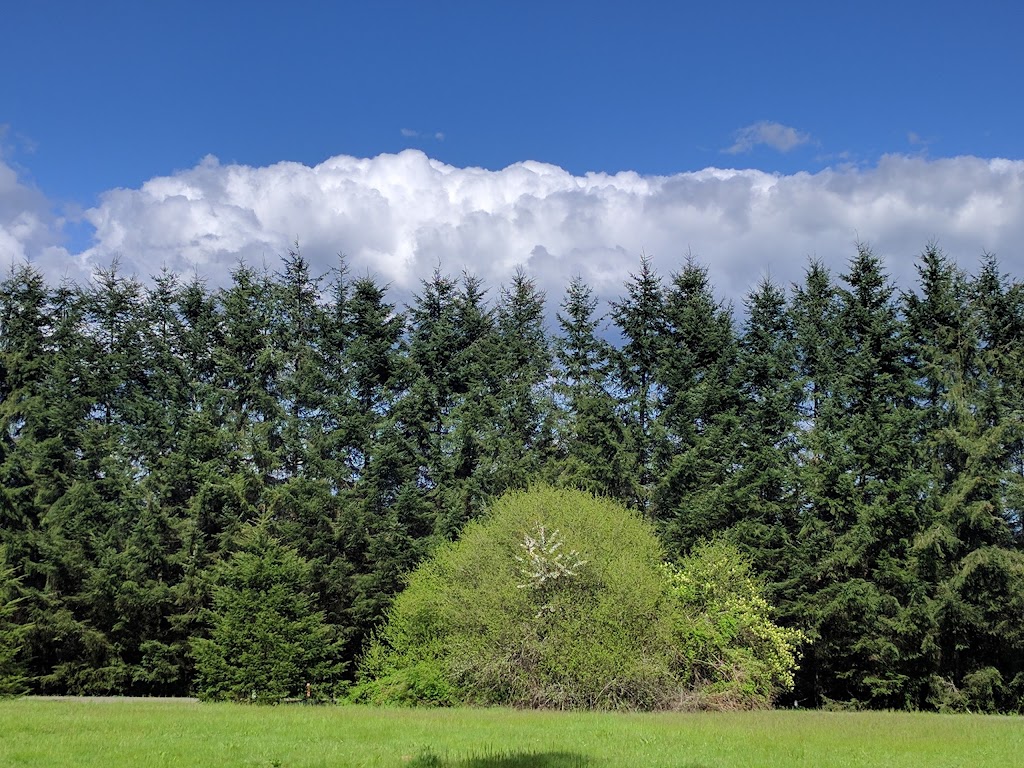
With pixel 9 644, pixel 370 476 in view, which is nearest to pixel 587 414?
pixel 370 476

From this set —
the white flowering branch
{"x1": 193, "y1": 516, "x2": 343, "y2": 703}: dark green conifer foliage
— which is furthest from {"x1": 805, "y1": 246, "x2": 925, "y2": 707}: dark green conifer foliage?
{"x1": 193, "y1": 516, "x2": 343, "y2": 703}: dark green conifer foliage

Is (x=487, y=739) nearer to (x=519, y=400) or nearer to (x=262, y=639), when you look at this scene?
(x=262, y=639)

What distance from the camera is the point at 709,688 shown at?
2658 cm

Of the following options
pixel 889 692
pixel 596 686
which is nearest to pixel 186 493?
pixel 596 686

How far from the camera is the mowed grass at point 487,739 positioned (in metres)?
14.1

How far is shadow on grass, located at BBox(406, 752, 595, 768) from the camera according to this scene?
530 inches

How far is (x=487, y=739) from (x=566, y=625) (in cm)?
867

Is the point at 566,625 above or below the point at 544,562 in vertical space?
below

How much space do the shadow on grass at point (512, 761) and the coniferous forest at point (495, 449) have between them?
52.7ft

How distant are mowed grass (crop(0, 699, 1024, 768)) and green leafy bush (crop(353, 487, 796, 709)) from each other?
10.8 ft

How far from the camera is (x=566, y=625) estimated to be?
2522cm

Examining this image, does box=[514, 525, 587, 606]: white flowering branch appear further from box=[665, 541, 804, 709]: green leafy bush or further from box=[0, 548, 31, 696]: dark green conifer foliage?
box=[0, 548, 31, 696]: dark green conifer foliage

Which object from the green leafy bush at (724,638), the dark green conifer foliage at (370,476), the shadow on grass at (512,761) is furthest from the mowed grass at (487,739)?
the dark green conifer foliage at (370,476)

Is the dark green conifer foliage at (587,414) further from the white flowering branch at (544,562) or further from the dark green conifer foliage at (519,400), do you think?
the white flowering branch at (544,562)
